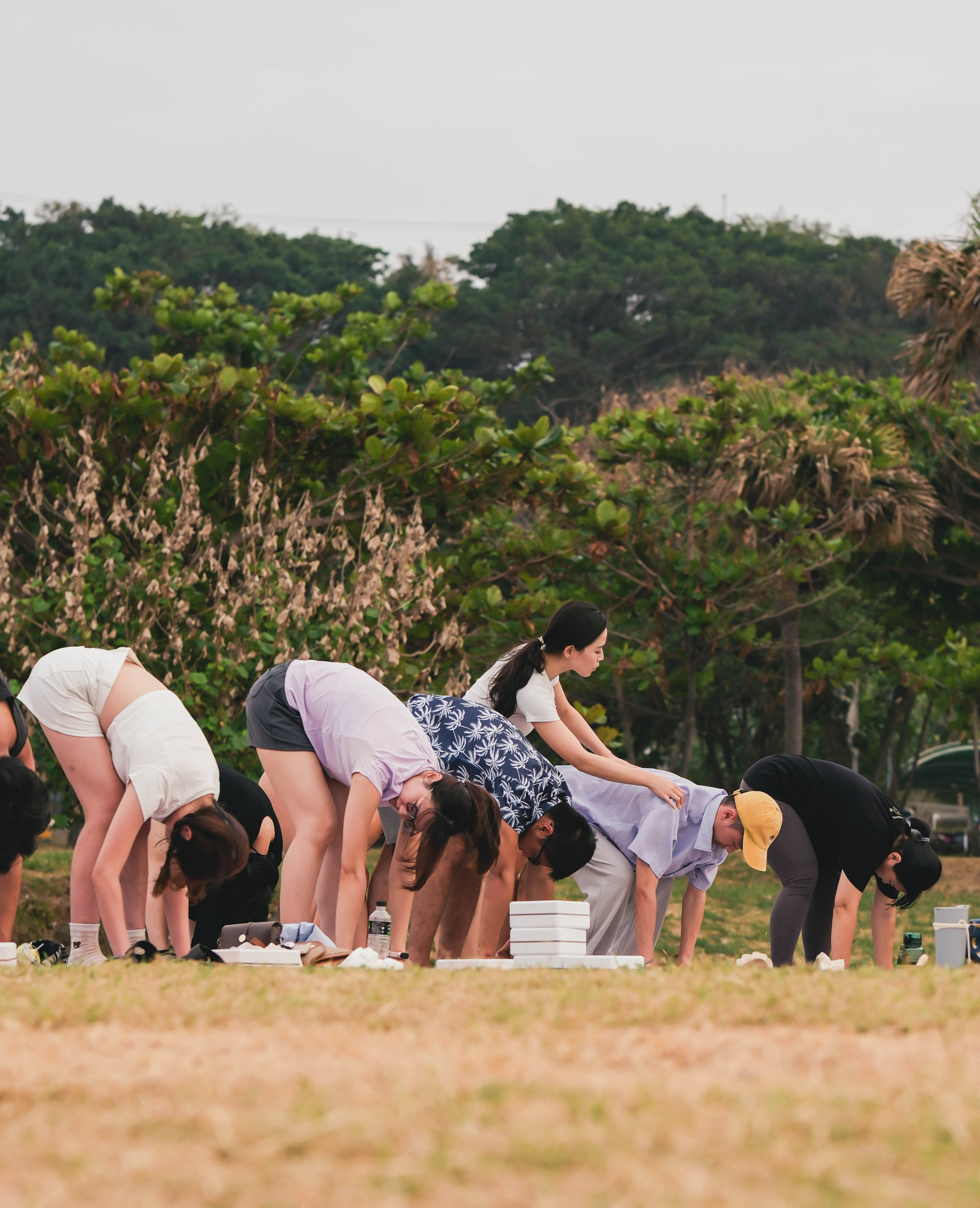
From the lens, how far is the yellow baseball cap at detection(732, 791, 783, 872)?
607 centimetres

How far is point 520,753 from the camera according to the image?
611cm

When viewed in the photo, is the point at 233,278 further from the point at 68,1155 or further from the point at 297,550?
the point at 68,1155

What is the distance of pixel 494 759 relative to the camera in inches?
238

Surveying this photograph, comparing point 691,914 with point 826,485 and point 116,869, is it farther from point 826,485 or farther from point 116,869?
point 826,485

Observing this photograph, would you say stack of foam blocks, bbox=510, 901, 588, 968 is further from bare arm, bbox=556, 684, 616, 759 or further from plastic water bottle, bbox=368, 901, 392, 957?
bare arm, bbox=556, 684, 616, 759

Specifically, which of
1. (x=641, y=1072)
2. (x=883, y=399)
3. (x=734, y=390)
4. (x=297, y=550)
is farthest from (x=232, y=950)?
(x=883, y=399)

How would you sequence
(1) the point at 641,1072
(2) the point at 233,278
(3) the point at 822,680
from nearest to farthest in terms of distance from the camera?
(1) the point at 641,1072
(3) the point at 822,680
(2) the point at 233,278

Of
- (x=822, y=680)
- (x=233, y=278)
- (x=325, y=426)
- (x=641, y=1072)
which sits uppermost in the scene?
(x=233, y=278)

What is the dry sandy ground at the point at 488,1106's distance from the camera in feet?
6.57

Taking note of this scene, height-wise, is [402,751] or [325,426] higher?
[325,426]

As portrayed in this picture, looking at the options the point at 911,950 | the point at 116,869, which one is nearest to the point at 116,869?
the point at 116,869

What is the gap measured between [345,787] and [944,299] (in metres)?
Answer: 9.24

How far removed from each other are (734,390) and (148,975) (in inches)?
410

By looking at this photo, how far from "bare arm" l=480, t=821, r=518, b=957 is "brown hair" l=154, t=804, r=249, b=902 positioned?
1224 millimetres
